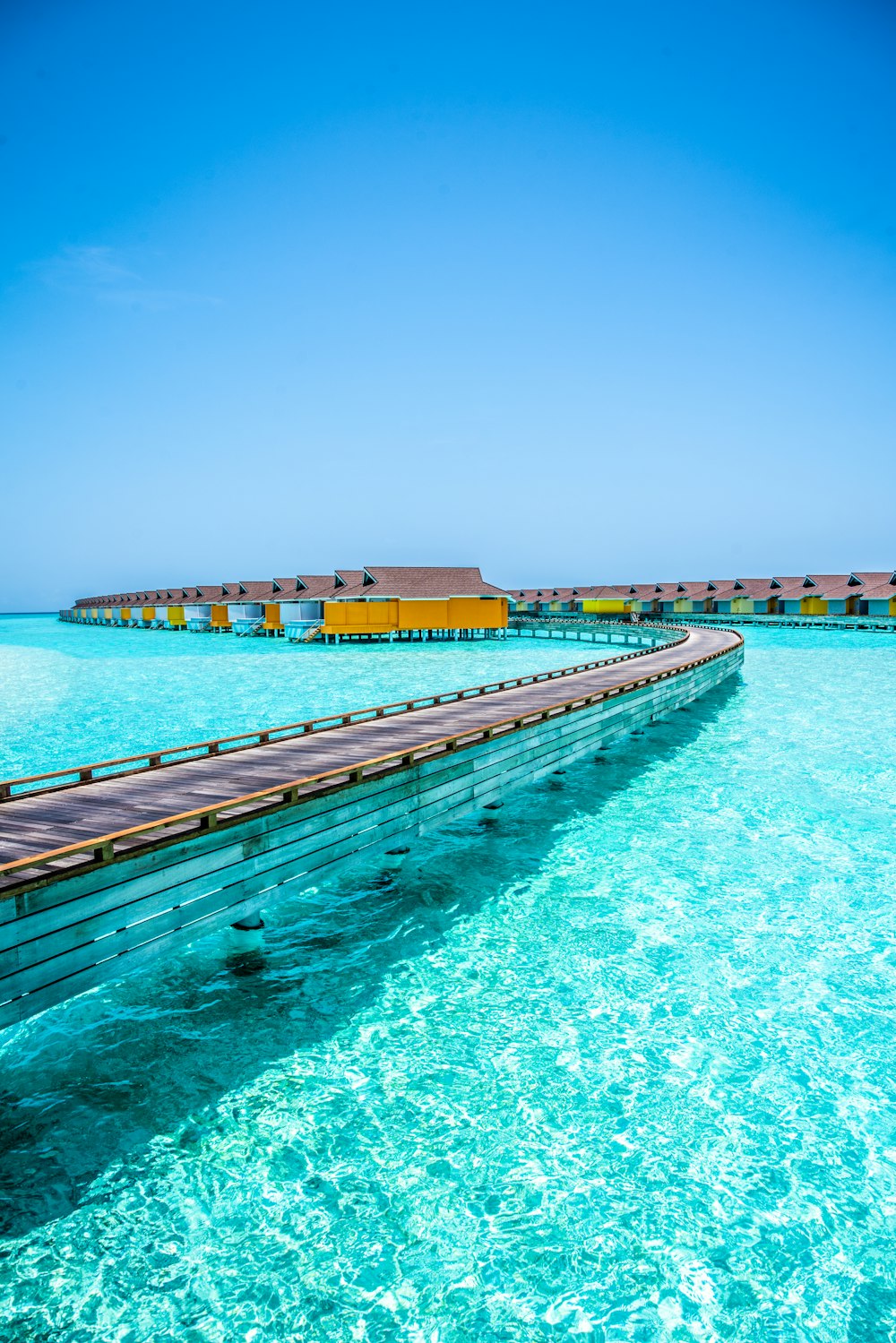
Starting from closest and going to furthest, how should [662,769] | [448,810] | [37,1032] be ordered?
[37,1032] → [448,810] → [662,769]

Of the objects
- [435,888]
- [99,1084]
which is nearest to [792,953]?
[435,888]

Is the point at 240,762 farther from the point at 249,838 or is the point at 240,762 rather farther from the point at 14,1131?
the point at 14,1131

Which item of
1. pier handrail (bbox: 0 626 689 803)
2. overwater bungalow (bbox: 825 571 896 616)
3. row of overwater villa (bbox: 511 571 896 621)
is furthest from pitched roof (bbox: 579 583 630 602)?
pier handrail (bbox: 0 626 689 803)

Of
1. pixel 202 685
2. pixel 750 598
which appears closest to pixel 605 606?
pixel 750 598

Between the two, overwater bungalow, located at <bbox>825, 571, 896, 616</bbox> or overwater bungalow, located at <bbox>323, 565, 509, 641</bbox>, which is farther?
overwater bungalow, located at <bbox>825, 571, 896, 616</bbox>

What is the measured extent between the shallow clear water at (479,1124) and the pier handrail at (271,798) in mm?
2224

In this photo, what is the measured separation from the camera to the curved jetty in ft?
22.9

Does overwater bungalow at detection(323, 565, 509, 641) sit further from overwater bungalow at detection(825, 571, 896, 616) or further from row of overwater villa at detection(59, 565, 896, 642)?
overwater bungalow at detection(825, 571, 896, 616)

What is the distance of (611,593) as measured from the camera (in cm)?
10944

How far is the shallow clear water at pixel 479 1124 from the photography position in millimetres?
5230

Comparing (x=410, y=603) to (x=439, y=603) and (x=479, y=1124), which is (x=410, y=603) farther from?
(x=479, y=1124)

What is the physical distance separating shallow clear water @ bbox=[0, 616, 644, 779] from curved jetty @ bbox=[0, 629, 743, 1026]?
1211cm

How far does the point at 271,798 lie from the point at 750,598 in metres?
100

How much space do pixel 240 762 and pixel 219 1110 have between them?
682cm
